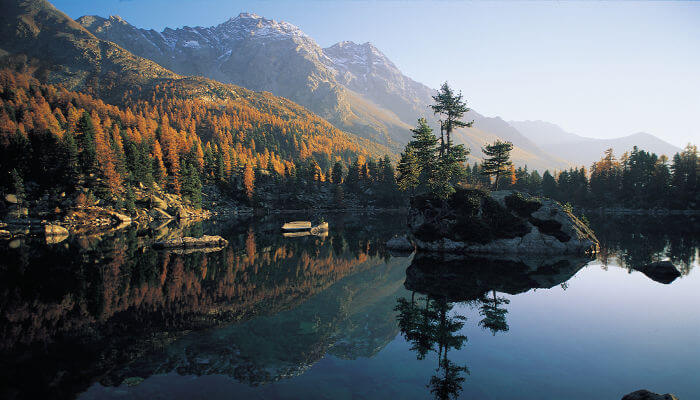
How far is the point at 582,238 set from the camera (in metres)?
35.7

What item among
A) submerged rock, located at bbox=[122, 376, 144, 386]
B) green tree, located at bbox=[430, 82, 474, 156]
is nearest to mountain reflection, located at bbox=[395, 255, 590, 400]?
submerged rock, located at bbox=[122, 376, 144, 386]

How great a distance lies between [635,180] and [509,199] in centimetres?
11131

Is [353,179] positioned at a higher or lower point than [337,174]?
lower

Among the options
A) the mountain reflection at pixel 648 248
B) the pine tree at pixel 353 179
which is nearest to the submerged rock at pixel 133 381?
the mountain reflection at pixel 648 248

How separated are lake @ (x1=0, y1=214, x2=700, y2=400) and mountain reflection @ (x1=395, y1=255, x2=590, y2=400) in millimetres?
114

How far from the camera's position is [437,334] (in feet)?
48.6

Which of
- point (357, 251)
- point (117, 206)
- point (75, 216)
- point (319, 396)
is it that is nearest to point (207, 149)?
point (117, 206)

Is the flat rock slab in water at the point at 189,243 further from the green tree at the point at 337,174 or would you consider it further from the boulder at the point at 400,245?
the green tree at the point at 337,174

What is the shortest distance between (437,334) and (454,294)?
617cm

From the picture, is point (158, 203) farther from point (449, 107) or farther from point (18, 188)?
point (449, 107)

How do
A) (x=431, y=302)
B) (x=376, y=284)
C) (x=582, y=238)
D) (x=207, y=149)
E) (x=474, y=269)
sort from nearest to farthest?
(x=431, y=302), (x=376, y=284), (x=474, y=269), (x=582, y=238), (x=207, y=149)

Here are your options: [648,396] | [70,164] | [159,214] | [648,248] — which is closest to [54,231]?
[70,164]

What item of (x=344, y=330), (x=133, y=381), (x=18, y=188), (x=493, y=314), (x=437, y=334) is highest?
(x=18, y=188)

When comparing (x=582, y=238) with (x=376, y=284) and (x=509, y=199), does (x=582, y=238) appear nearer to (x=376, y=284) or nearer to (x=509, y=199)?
(x=509, y=199)
